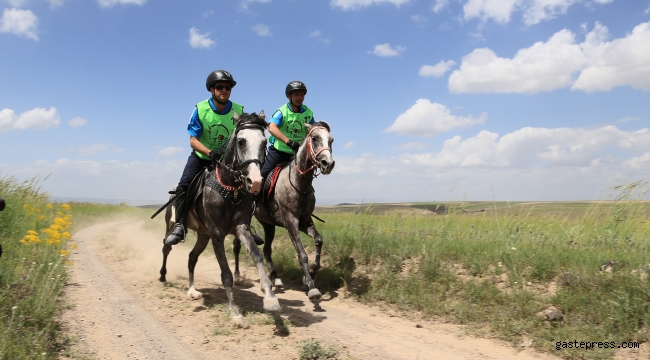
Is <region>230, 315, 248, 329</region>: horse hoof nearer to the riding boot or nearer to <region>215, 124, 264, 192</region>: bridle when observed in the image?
<region>215, 124, 264, 192</region>: bridle

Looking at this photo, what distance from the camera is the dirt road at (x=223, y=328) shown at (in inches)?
193

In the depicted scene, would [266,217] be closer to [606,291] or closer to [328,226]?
[328,226]

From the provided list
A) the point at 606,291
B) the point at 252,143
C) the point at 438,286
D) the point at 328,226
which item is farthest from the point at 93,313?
the point at 606,291

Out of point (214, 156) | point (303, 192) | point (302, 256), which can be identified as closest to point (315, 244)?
point (302, 256)

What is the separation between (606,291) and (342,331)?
3.63m

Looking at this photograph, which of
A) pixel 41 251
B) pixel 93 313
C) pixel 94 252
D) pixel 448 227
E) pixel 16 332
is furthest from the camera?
pixel 94 252

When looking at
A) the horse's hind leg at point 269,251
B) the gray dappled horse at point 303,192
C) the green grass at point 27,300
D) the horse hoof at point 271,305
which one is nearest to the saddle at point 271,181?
the gray dappled horse at point 303,192

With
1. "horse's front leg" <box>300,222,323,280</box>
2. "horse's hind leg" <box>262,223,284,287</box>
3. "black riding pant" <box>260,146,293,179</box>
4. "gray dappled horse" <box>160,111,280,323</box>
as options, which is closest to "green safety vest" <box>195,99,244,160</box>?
"gray dappled horse" <box>160,111,280,323</box>

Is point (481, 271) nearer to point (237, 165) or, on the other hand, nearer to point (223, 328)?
point (223, 328)

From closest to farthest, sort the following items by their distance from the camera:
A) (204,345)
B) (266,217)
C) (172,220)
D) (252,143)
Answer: (204,345) < (252,143) < (172,220) < (266,217)

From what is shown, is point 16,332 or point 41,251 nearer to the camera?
point 16,332

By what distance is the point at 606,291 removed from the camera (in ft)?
17.2

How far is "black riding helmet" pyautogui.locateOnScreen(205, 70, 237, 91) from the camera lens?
21.9ft

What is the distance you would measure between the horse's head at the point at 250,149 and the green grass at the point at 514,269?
11.3 feet
